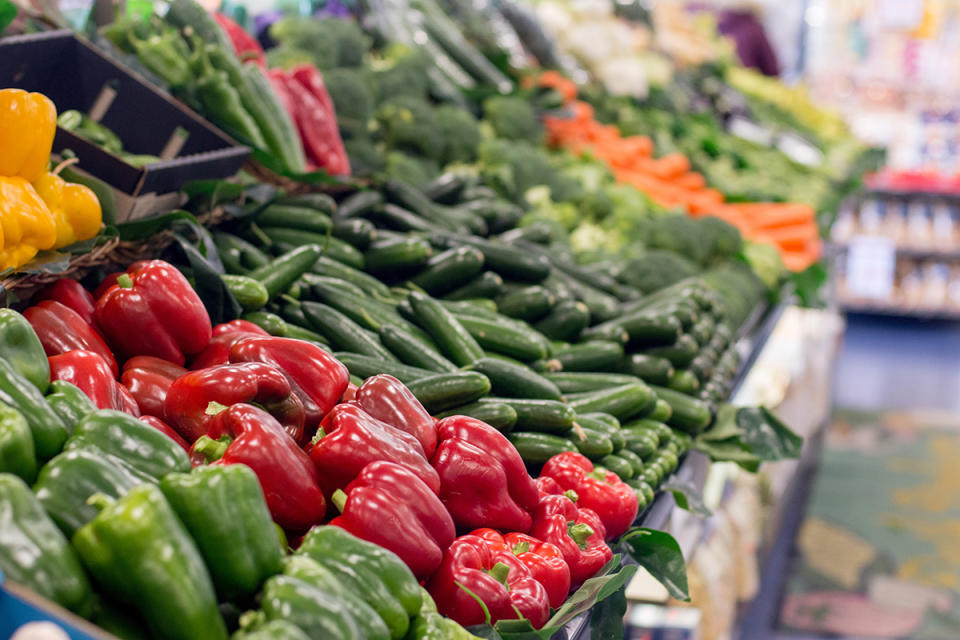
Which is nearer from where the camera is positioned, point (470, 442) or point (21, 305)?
point (470, 442)

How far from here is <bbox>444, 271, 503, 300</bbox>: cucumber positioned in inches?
104

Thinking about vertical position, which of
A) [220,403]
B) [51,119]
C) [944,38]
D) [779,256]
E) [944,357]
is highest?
[944,38]

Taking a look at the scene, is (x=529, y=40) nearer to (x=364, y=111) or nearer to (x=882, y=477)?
(x=364, y=111)

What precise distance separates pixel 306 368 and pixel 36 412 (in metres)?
0.47

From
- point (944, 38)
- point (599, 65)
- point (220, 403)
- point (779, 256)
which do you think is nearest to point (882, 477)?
point (779, 256)

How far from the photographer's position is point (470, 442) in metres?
1.60

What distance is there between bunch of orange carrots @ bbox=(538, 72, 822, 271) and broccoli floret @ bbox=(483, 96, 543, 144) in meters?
0.44

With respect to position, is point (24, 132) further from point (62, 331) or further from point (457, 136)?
point (457, 136)

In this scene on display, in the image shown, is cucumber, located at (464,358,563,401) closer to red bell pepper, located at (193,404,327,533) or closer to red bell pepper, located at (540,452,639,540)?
red bell pepper, located at (540,452,639,540)

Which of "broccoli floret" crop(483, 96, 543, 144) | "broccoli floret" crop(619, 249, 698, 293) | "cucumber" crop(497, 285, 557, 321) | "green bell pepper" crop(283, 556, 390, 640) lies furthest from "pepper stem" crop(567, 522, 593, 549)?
"broccoli floret" crop(483, 96, 543, 144)

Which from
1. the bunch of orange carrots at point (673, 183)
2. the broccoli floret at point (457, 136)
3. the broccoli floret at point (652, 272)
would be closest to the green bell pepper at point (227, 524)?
the broccoli floret at point (652, 272)

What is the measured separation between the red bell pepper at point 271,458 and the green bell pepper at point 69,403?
0.15 m

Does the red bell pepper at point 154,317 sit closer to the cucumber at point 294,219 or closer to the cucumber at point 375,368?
the cucumber at point 375,368

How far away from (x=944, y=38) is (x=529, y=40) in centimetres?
823
